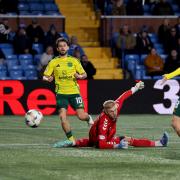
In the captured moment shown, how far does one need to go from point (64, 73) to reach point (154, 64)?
1123cm

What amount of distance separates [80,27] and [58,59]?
1370 cm

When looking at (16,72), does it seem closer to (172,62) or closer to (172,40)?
(172,62)

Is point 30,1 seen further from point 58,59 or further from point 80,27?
point 58,59

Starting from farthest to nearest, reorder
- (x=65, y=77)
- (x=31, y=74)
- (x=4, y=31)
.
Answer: (x=4, y=31), (x=31, y=74), (x=65, y=77)

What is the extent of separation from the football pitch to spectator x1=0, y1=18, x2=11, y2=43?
7.75 metres

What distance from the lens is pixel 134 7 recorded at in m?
27.8

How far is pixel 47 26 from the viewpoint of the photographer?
27094mm

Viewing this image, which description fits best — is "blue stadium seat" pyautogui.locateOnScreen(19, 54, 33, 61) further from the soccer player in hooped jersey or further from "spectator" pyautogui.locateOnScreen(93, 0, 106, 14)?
the soccer player in hooped jersey

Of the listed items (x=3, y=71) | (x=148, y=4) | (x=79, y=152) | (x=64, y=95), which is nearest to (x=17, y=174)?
(x=79, y=152)

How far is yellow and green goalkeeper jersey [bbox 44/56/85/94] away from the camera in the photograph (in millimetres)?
14703

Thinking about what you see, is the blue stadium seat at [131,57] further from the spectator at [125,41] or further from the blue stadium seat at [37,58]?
the blue stadium seat at [37,58]

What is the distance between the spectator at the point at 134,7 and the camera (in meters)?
27.8

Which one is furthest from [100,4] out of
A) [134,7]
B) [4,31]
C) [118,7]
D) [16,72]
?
[16,72]

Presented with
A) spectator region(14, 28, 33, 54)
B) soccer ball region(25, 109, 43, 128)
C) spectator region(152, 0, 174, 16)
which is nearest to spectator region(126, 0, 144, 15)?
Answer: spectator region(152, 0, 174, 16)
